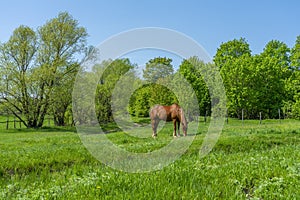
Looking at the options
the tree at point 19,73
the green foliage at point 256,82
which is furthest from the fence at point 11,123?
the green foliage at point 256,82

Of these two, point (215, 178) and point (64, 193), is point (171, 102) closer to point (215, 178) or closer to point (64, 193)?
point (215, 178)

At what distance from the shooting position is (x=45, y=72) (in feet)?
144

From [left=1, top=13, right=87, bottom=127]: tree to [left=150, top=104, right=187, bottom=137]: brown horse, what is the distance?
26.9 m

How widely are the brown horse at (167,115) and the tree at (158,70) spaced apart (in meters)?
6.78

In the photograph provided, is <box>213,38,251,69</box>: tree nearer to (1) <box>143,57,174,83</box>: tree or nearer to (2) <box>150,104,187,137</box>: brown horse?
(2) <box>150,104,187,137</box>: brown horse

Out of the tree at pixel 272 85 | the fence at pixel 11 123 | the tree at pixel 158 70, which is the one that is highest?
the tree at pixel 272 85

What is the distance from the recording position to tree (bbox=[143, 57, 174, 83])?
12.3m

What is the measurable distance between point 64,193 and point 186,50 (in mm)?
5919

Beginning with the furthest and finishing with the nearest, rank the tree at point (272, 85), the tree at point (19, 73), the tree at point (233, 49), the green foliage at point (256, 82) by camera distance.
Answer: the tree at point (233, 49), the tree at point (272, 85), the green foliage at point (256, 82), the tree at point (19, 73)

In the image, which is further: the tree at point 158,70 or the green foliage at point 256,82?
the green foliage at point 256,82

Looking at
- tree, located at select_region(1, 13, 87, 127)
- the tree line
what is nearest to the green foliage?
the tree line

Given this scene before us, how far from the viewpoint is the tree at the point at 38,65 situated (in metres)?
43.9

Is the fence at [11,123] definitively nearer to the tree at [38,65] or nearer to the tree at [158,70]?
the tree at [38,65]

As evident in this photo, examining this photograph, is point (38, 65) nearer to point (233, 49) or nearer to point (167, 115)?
point (167, 115)
